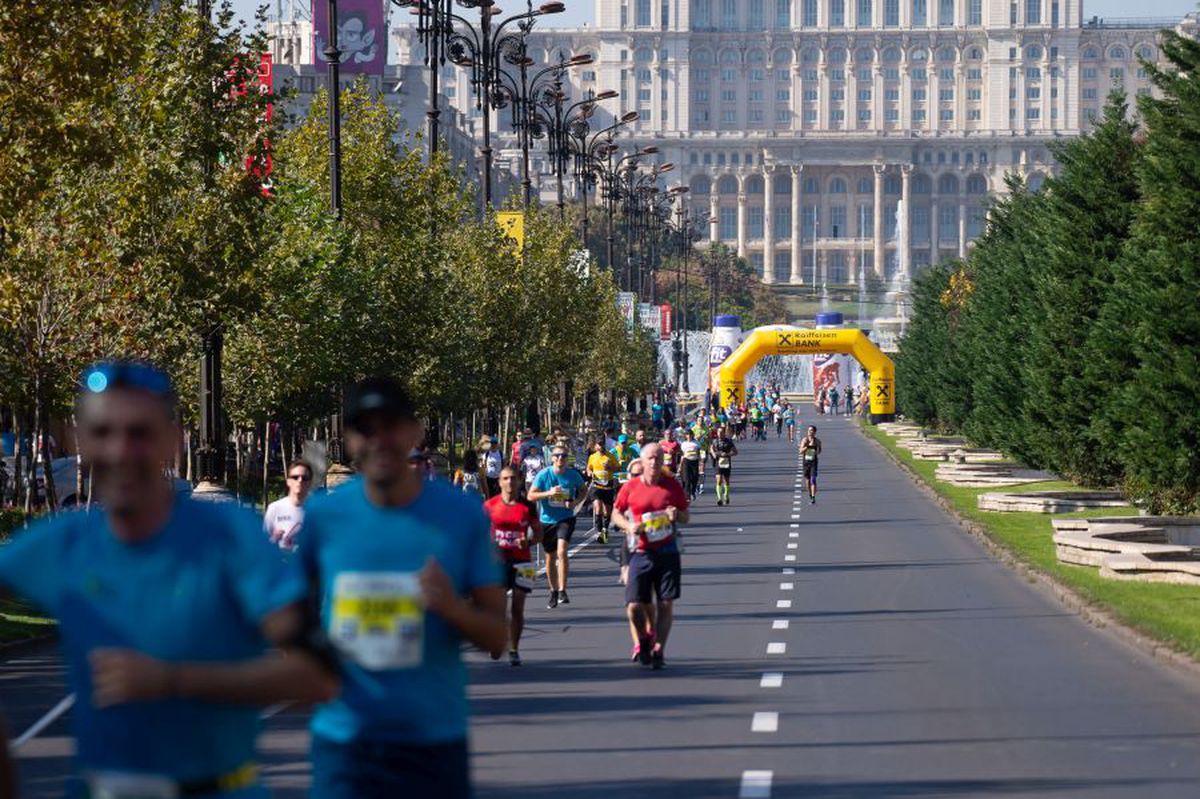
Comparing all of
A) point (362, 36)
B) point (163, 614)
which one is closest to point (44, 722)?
point (163, 614)

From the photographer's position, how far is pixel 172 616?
472 centimetres

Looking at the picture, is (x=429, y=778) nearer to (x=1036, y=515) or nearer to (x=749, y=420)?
(x=1036, y=515)

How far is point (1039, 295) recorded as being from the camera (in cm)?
4197

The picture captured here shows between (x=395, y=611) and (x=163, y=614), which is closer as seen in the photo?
(x=163, y=614)

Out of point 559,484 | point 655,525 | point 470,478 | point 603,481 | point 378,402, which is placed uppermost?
point 378,402

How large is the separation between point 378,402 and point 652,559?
36.7 feet

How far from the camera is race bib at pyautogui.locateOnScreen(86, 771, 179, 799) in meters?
4.77

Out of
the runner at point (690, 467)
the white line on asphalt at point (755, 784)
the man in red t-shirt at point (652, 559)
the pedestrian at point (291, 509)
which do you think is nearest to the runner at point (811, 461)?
the runner at point (690, 467)

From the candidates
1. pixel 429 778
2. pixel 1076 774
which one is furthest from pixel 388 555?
pixel 1076 774

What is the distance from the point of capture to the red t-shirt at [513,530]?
59.3 feet

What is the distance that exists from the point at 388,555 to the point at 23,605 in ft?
60.5

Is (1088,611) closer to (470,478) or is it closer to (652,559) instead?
(652,559)

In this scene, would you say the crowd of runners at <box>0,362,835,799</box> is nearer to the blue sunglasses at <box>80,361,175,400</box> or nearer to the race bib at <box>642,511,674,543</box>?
the blue sunglasses at <box>80,361,175,400</box>

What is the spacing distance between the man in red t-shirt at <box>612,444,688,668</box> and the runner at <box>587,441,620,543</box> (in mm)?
17079
